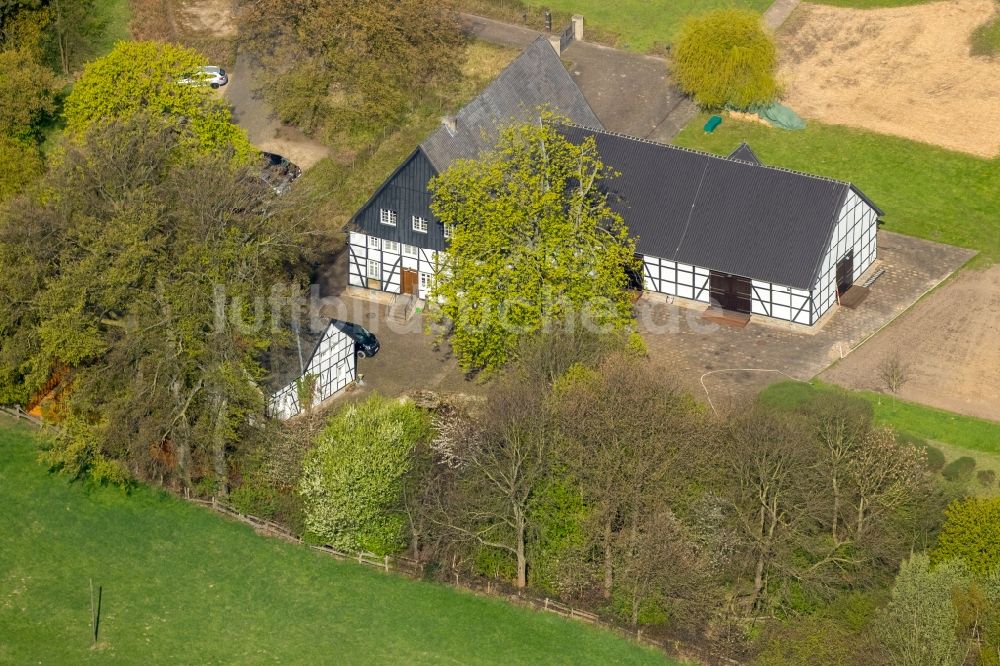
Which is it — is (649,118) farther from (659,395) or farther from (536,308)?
(659,395)

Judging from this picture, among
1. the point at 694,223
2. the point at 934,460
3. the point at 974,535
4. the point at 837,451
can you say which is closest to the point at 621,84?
the point at 694,223

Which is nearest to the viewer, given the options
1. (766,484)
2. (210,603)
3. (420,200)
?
(766,484)

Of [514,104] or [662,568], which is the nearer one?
[662,568]

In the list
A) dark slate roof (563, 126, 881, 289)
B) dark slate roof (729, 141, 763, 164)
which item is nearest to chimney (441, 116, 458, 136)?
dark slate roof (563, 126, 881, 289)

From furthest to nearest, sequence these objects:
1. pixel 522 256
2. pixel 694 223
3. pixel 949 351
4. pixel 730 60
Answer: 1. pixel 730 60
2. pixel 694 223
3. pixel 949 351
4. pixel 522 256

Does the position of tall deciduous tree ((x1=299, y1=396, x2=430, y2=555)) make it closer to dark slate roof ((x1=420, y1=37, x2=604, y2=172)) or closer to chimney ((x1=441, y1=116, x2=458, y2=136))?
dark slate roof ((x1=420, y1=37, x2=604, y2=172))

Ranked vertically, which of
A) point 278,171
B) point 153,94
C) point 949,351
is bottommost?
point 949,351

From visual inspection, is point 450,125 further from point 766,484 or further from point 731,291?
point 766,484
